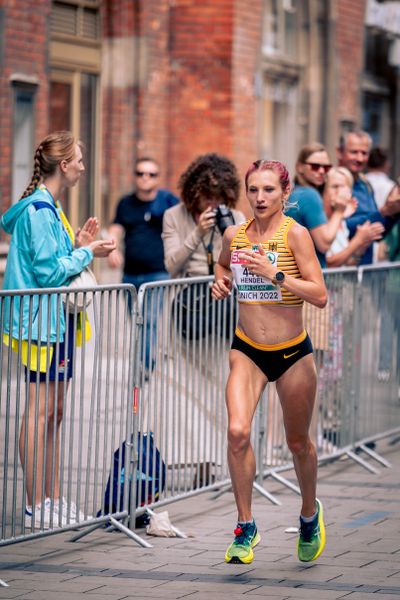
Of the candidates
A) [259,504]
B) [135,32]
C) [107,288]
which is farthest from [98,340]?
[135,32]

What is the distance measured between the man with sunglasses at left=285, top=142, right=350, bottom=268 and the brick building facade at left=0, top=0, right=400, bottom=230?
4.87 meters

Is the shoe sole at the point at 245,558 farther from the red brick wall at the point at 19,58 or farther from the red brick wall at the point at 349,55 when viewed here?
the red brick wall at the point at 349,55

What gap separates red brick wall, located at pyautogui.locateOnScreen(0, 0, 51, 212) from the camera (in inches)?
554

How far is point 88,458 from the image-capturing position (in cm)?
736

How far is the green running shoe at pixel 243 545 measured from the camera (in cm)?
677

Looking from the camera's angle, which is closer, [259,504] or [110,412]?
[110,412]

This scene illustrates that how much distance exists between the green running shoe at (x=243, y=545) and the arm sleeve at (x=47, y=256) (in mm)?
1571

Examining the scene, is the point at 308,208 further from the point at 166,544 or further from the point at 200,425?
the point at 166,544

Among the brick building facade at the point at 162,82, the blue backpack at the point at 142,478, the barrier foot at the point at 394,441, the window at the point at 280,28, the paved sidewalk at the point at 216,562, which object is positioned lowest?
the paved sidewalk at the point at 216,562

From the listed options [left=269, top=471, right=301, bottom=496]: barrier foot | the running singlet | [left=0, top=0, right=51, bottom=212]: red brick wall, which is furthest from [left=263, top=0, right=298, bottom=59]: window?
the running singlet

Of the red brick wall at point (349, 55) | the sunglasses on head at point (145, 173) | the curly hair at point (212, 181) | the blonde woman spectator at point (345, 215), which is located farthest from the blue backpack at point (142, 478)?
the red brick wall at point (349, 55)

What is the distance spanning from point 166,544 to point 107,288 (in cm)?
127

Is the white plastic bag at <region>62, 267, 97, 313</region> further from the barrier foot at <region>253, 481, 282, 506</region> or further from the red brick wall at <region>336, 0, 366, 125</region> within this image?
the red brick wall at <region>336, 0, 366, 125</region>

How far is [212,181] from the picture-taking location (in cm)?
895
